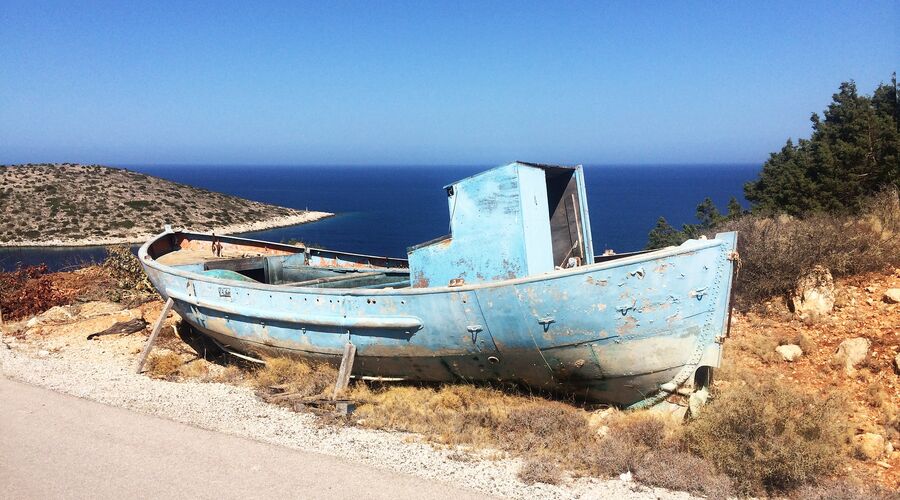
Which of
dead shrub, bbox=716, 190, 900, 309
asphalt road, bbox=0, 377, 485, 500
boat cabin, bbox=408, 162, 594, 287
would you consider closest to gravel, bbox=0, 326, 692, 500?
asphalt road, bbox=0, 377, 485, 500

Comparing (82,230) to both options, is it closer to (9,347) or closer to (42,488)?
(9,347)

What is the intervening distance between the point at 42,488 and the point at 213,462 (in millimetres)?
1479

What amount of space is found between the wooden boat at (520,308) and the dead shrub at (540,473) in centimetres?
146

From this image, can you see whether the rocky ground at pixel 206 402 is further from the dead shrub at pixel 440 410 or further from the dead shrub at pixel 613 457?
the dead shrub at pixel 440 410

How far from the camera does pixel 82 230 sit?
149 feet

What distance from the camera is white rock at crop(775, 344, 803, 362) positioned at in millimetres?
7496

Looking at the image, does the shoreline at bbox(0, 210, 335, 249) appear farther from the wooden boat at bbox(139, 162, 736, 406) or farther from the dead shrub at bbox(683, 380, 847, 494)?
the dead shrub at bbox(683, 380, 847, 494)

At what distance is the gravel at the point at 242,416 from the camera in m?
5.26

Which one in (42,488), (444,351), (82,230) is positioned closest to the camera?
(42,488)

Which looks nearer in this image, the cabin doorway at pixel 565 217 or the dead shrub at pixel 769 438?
the dead shrub at pixel 769 438

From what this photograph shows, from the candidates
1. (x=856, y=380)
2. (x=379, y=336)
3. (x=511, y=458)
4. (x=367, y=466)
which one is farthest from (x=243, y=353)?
(x=856, y=380)

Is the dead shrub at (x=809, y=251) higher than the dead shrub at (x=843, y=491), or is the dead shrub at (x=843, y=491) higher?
the dead shrub at (x=809, y=251)

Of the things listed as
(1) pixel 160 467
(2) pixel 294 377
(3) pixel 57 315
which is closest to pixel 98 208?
(3) pixel 57 315

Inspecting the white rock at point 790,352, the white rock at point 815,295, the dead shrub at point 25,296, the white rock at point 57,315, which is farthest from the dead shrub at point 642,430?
the dead shrub at point 25,296
